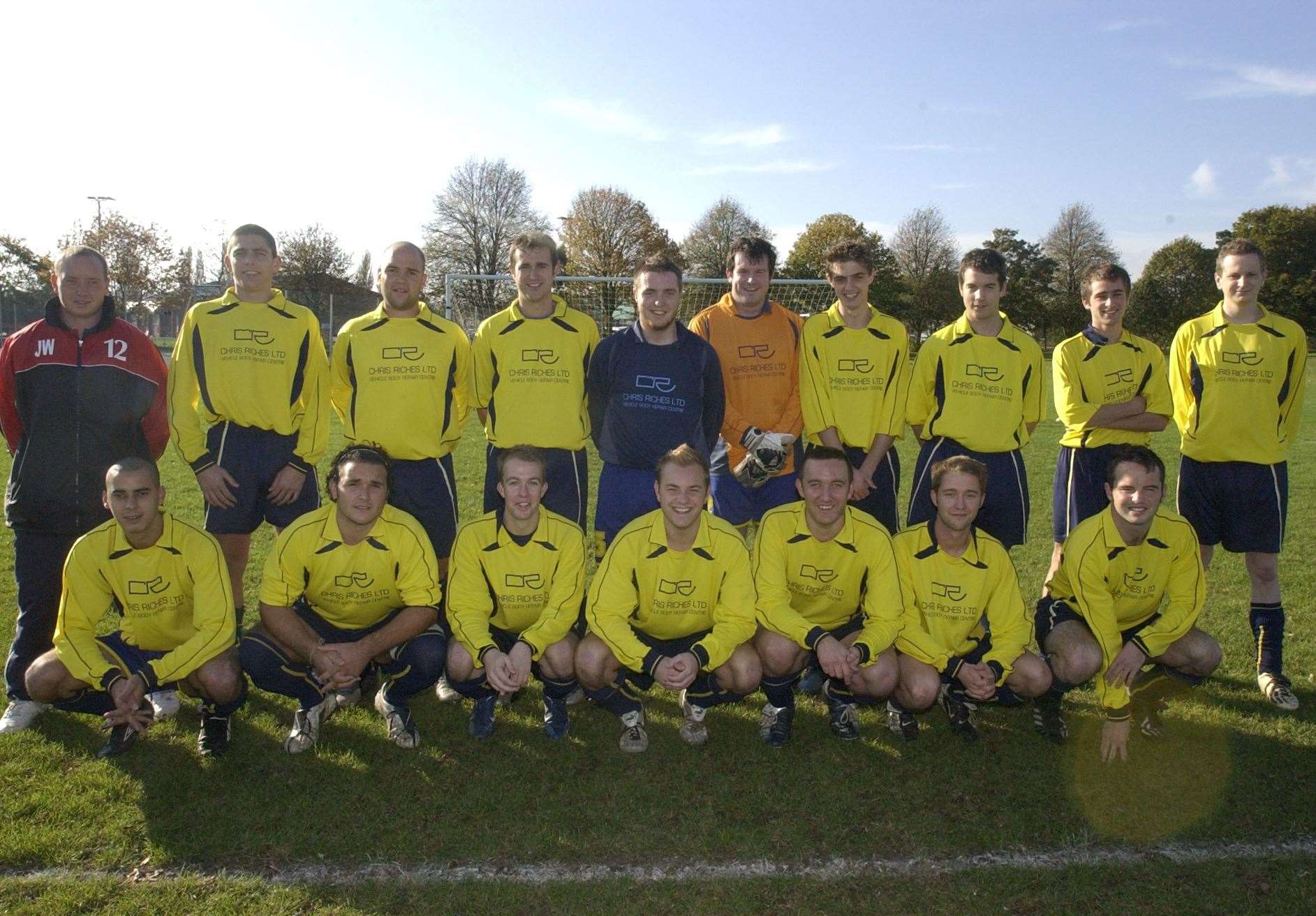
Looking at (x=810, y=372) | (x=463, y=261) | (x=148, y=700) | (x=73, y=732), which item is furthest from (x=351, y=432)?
(x=463, y=261)

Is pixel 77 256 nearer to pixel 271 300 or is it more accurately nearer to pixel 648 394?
pixel 271 300

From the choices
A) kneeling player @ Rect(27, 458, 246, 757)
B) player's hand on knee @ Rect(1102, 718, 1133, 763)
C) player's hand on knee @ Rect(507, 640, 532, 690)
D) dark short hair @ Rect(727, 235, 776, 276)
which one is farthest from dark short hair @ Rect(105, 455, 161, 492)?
Result: player's hand on knee @ Rect(1102, 718, 1133, 763)

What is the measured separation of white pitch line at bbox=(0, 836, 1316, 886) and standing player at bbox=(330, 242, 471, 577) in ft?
5.60

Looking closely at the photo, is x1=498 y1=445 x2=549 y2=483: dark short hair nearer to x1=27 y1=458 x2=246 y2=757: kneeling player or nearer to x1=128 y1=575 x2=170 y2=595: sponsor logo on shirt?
x1=27 y1=458 x2=246 y2=757: kneeling player

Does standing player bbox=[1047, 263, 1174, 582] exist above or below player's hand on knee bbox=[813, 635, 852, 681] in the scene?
above

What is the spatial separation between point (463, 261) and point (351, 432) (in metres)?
40.9

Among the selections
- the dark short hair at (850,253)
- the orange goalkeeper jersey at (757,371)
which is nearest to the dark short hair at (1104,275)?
the dark short hair at (850,253)

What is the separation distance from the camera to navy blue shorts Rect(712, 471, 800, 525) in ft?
14.3

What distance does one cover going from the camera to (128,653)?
11.7ft

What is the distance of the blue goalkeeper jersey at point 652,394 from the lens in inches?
159

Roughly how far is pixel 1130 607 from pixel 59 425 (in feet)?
15.8

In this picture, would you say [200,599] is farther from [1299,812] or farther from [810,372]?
[1299,812]

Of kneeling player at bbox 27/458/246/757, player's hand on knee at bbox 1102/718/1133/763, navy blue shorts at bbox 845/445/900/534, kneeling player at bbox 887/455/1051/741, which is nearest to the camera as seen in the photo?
kneeling player at bbox 27/458/246/757

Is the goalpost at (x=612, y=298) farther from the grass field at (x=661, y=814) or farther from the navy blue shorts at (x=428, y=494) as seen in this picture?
the grass field at (x=661, y=814)
